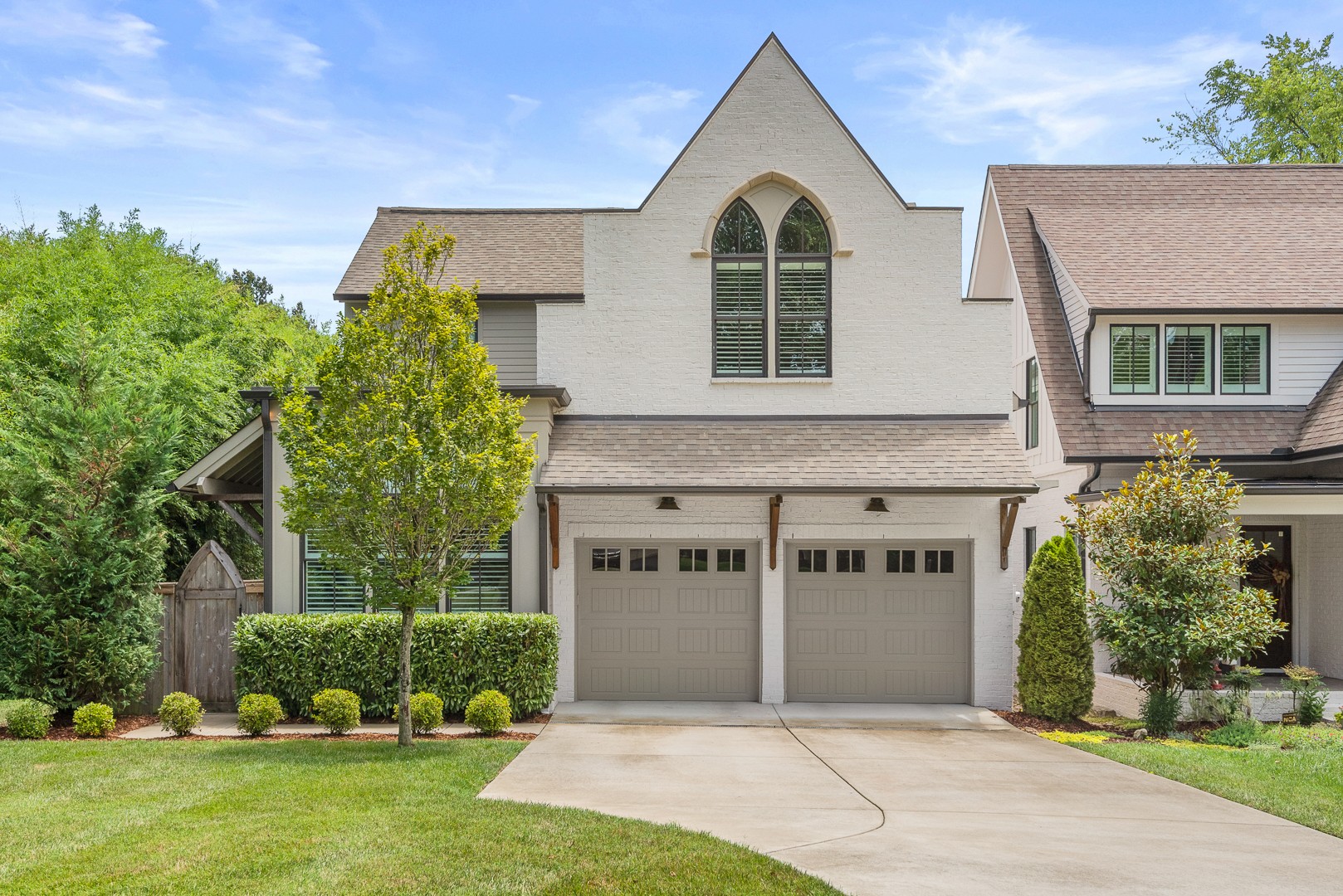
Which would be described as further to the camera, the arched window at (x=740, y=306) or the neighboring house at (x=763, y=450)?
the arched window at (x=740, y=306)

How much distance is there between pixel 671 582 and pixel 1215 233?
12105 mm

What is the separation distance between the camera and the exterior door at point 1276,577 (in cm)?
1559

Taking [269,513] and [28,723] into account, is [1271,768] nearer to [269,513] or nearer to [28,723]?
[269,513]

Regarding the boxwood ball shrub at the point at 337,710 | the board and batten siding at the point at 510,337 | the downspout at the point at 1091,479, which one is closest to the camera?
the boxwood ball shrub at the point at 337,710

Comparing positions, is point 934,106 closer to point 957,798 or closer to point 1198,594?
point 1198,594

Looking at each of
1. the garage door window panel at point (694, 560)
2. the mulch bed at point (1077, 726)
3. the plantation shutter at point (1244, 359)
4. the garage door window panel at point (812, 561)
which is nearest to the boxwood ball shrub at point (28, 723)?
the garage door window panel at point (694, 560)

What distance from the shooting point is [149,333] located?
925 inches

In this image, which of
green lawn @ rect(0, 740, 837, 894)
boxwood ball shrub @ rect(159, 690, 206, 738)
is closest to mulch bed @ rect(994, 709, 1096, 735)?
green lawn @ rect(0, 740, 837, 894)

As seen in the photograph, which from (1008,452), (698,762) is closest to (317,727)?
(698,762)

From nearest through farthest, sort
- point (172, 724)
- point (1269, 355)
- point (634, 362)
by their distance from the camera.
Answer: point (172, 724) < point (634, 362) < point (1269, 355)

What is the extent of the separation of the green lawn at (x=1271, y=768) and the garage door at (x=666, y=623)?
15.1 ft

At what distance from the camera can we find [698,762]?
33.3 ft

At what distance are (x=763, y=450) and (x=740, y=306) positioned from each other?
91.2 inches

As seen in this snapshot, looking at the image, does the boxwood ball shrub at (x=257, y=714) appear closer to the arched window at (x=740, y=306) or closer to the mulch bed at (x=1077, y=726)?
the arched window at (x=740, y=306)
